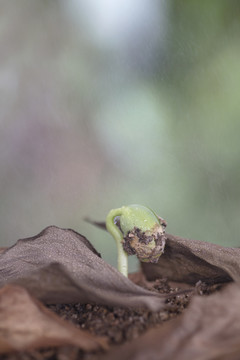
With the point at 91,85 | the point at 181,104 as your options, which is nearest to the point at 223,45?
the point at 181,104

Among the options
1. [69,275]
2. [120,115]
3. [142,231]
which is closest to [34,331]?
[69,275]

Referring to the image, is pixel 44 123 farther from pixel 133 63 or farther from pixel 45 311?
pixel 45 311

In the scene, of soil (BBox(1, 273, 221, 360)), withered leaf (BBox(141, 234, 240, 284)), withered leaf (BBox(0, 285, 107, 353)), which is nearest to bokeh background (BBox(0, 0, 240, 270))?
withered leaf (BBox(141, 234, 240, 284))

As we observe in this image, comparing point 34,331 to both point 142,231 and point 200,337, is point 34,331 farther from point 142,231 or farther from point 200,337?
point 142,231

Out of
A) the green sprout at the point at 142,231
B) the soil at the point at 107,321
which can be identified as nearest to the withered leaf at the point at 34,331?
the soil at the point at 107,321

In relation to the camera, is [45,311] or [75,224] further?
[75,224]

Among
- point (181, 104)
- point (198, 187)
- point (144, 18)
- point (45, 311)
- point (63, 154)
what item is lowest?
point (45, 311)

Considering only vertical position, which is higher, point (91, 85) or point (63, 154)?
point (91, 85)
